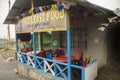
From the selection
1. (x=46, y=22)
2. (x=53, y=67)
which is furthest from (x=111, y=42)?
(x=46, y=22)

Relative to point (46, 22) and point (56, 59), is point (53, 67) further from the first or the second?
point (46, 22)

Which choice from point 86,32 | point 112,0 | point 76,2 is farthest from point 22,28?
point 112,0

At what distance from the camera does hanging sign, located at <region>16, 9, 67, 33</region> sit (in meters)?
5.95

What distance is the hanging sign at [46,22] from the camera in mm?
5949

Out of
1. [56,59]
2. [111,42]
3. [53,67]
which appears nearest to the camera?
[56,59]

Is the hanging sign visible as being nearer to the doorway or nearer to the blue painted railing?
the blue painted railing

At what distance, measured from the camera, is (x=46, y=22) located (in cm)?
676

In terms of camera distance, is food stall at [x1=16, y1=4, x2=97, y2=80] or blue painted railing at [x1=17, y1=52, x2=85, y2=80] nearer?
food stall at [x1=16, y1=4, x2=97, y2=80]

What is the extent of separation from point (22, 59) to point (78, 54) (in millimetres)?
4382

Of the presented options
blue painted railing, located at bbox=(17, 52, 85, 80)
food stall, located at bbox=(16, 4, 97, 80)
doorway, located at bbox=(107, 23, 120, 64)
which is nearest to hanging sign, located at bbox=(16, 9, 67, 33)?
food stall, located at bbox=(16, 4, 97, 80)

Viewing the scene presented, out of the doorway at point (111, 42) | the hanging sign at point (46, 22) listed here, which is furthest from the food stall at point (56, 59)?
the doorway at point (111, 42)

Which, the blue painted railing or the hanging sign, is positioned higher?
the hanging sign

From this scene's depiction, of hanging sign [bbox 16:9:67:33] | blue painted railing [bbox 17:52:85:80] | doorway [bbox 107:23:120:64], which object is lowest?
blue painted railing [bbox 17:52:85:80]

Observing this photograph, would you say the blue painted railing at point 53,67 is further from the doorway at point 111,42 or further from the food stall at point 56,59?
the doorway at point 111,42
